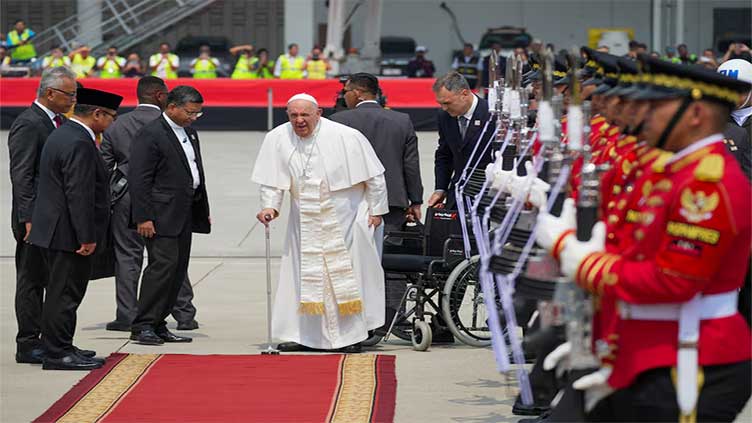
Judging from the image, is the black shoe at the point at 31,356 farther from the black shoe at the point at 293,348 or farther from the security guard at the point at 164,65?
the security guard at the point at 164,65

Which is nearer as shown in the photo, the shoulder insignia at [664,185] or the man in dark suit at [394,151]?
the shoulder insignia at [664,185]

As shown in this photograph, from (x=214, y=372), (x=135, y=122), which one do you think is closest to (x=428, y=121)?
(x=135, y=122)

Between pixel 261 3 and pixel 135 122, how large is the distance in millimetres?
34035

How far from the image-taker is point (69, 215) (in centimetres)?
834

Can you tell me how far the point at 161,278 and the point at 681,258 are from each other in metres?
6.18

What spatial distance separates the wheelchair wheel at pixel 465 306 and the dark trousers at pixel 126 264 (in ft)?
7.22

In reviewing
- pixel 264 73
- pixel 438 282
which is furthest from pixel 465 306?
pixel 264 73

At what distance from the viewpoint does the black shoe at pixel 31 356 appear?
28.9 ft

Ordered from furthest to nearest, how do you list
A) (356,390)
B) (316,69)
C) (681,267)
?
(316,69)
(356,390)
(681,267)

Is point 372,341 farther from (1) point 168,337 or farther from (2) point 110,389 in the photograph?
(2) point 110,389

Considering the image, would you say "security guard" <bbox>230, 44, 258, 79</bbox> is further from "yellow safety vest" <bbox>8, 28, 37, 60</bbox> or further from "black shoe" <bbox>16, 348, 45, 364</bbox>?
"black shoe" <bbox>16, 348, 45, 364</bbox>

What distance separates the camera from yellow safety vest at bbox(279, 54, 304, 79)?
31969 millimetres

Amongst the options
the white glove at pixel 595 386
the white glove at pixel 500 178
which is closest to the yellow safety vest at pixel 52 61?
the white glove at pixel 500 178

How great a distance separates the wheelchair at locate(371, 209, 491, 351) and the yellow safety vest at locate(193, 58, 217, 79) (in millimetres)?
22276
